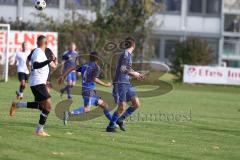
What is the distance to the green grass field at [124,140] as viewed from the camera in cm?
1245

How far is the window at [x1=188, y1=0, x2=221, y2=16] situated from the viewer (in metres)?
68.2

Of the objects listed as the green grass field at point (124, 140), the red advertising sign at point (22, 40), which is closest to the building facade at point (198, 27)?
the red advertising sign at point (22, 40)

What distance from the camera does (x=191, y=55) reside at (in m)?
46.5

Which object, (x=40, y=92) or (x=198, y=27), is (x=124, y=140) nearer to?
(x=40, y=92)

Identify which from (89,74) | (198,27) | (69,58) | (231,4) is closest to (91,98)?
(89,74)

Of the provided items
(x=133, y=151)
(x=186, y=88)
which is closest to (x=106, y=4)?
(x=186, y=88)

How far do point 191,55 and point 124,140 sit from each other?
3235cm

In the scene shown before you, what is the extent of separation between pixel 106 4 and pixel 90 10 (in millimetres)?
1343

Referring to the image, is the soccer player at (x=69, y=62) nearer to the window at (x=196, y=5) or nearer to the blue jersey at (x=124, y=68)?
the blue jersey at (x=124, y=68)

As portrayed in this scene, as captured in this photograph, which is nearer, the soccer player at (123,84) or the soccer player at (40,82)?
the soccer player at (40,82)

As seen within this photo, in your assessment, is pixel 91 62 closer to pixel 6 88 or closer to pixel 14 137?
pixel 14 137

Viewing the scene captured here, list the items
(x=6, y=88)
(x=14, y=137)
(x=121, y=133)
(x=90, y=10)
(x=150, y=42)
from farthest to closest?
(x=90, y=10)
(x=150, y=42)
(x=6, y=88)
(x=121, y=133)
(x=14, y=137)

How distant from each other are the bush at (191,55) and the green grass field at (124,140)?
2396 centimetres

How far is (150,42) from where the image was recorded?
49531mm
